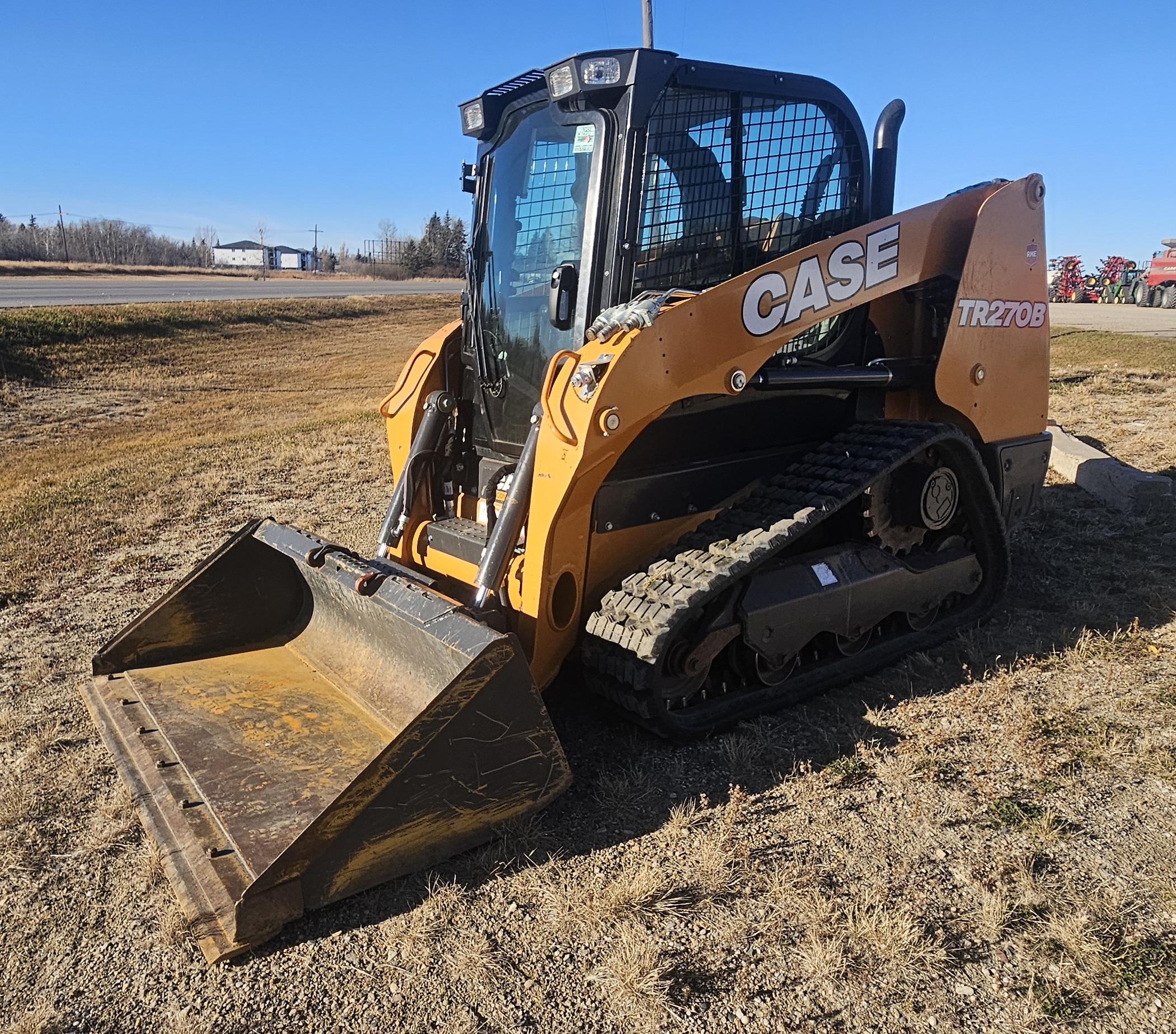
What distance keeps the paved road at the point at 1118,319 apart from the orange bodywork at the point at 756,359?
44.9 feet

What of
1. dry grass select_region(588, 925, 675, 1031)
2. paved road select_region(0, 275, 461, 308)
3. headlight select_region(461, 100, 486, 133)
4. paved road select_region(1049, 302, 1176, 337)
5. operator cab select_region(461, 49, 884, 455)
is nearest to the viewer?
dry grass select_region(588, 925, 675, 1031)

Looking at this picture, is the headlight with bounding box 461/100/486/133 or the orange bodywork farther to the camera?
the headlight with bounding box 461/100/486/133

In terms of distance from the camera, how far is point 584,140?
394 centimetres

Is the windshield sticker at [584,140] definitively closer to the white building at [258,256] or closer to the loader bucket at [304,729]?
the loader bucket at [304,729]

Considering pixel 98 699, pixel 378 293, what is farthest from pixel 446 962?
pixel 378 293

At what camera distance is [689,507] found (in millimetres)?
4184

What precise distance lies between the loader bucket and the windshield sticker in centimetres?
193

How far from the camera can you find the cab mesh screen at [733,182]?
153 inches

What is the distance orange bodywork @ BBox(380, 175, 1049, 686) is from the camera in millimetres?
3568

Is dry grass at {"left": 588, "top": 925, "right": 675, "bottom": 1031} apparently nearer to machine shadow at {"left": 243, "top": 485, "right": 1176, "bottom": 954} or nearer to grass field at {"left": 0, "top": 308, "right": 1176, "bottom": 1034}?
grass field at {"left": 0, "top": 308, "right": 1176, "bottom": 1034}

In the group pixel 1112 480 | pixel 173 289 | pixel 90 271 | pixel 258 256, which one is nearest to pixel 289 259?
pixel 258 256

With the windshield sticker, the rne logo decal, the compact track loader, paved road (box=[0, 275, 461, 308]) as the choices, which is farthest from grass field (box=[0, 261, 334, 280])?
the rne logo decal

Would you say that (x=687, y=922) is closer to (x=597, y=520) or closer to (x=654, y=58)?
(x=597, y=520)

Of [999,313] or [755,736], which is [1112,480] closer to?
[999,313]
